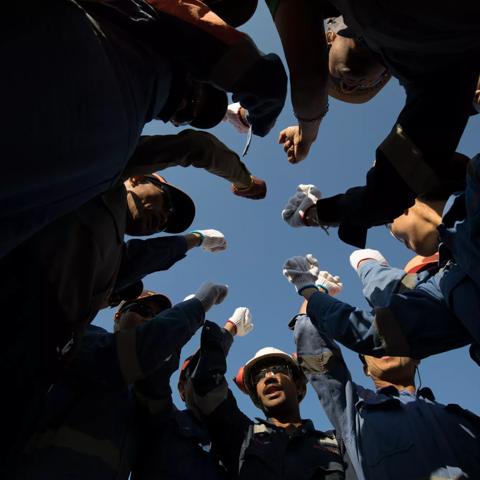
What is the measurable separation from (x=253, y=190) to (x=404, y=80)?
5.69ft

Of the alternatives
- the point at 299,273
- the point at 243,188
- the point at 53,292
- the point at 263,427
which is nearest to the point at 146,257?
the point at 243,188

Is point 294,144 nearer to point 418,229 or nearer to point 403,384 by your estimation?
point 418,229

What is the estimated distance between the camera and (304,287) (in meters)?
4.56

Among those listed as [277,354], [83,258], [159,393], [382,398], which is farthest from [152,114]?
[277,354]

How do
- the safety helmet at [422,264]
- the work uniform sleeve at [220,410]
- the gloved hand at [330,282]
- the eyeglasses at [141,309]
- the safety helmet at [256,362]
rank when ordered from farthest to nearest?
the gloved hand at [330,282], the eyeglasses at [141,309], the safety helmet at [256,362], the safety helmet at [422,264], the work uniform sleeve at [220,410]

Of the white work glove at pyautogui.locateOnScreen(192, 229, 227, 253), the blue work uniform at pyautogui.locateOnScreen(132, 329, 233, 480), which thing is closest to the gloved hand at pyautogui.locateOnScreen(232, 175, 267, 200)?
the blue work uniform at pyautogui.locateOnScreen(132, 329, 233, 480)

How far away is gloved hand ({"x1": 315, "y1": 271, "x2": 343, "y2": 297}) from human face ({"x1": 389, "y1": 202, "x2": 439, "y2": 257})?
2.46 m

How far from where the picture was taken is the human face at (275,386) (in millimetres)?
4203

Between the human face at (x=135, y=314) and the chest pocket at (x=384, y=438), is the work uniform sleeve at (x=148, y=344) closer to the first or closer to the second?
the human face at (x=135, y=314)

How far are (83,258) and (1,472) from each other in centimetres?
134

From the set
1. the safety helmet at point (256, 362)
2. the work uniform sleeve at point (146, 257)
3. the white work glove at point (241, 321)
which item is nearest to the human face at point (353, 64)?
the work uniform sleeve at point (146, 257)

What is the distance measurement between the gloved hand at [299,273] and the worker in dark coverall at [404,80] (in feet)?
7.16

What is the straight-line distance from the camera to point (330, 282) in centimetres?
580

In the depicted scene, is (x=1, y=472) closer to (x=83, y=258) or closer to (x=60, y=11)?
(x=83, y=258)
